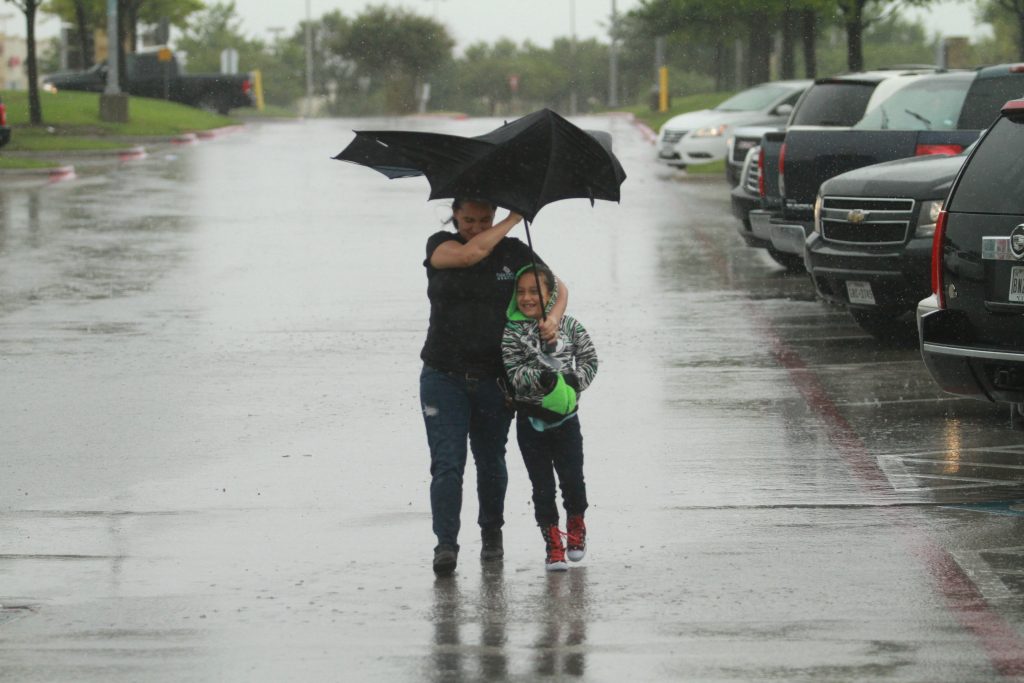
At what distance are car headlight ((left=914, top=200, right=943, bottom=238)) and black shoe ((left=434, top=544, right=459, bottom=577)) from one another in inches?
251

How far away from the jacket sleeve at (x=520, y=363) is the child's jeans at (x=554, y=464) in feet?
0.71

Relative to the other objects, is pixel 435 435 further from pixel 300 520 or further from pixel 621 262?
pixel 621 262

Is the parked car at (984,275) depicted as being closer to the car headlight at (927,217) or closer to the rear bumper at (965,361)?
the rear bumper at (965,361)

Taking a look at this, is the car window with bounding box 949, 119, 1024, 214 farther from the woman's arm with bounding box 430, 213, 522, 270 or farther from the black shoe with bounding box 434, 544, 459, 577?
the black shoe with bounding box 434, 544, 459, 577

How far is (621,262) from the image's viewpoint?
59.1 ft

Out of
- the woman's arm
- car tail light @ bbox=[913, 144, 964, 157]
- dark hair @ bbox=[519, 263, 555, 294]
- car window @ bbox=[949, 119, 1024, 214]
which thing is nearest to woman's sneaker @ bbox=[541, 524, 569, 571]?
dark hair @ bbox=[519, 263, 555, 294]

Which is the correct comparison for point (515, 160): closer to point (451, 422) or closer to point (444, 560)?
point (451, 422)

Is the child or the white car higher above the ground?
the white car

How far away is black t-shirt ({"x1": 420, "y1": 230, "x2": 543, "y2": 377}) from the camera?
6789 millimetres

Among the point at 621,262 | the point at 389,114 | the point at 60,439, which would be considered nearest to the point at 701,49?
the point at 389,114

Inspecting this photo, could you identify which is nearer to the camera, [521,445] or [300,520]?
[521,445]

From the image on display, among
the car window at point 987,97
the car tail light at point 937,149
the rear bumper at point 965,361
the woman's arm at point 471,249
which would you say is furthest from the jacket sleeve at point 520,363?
the car window at point 987,97

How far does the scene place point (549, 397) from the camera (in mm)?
6645

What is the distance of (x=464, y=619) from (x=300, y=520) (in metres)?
1.74
